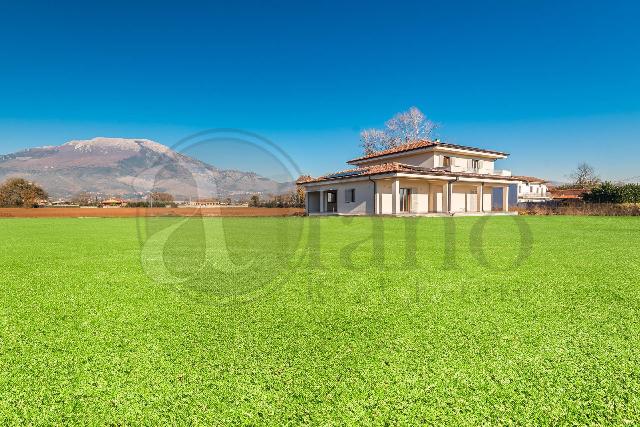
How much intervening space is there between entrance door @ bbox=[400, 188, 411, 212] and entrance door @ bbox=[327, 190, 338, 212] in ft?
16.7

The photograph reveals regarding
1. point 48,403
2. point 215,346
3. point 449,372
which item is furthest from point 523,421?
point 48,403

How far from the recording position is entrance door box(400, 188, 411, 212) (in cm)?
2470

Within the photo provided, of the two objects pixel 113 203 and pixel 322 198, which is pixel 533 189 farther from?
pixel 113 203

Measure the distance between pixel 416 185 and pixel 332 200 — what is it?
6.51 metres

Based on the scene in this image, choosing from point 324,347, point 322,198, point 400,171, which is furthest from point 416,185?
point 324,347

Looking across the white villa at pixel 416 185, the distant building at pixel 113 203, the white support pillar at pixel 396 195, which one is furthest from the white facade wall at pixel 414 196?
the distant building at pixel 113 203

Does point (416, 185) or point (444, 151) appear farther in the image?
point (444, 151)

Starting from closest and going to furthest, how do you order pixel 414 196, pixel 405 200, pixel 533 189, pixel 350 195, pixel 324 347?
pixel 324 347, pixel 405 200, pixel 414 196, pixel 350 195, pixel 533 189

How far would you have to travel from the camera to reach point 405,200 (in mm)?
24906

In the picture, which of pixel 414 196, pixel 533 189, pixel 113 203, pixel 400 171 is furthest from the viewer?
pixel 533 189

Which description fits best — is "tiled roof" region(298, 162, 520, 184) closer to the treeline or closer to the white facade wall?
the white facade wall

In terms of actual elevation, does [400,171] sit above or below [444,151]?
below

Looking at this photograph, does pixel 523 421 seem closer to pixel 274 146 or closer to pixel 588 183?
pixel 274 146

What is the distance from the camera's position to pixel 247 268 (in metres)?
5.67
